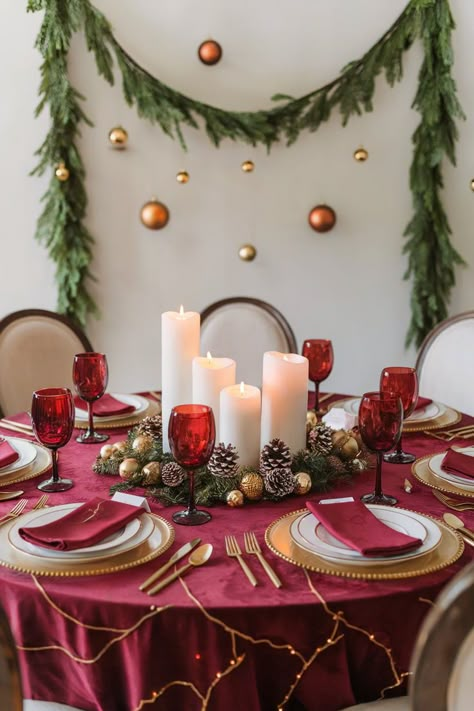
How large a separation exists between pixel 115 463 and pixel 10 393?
907mm

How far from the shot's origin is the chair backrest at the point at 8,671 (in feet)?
2.54

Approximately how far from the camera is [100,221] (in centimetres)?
309

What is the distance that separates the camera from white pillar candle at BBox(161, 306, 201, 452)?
4.96 feet

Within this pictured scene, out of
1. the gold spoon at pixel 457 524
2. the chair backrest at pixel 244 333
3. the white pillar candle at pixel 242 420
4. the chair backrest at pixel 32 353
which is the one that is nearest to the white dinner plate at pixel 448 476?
the gold spoon at pixel 457 524

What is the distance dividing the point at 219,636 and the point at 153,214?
2343 mm

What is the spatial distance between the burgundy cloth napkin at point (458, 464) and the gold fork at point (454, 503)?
0.08 metres

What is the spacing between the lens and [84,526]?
1.13m

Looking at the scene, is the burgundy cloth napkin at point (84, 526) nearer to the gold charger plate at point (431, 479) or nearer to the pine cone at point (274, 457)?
the pine cone at point (274, 457)

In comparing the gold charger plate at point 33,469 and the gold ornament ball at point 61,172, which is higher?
the gold ornament ball at point 61,172

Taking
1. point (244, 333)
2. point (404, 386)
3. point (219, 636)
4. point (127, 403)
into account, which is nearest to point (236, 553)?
point (219, 636)

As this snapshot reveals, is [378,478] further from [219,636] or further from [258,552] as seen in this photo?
[219,636]

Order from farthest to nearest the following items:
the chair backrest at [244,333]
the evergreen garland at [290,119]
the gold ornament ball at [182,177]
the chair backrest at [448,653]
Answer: the gold ornament ball at [182,177]
the evergreen garland at [290,119]
the chair backrest at [244,333]
the chair backrest at [448,653]

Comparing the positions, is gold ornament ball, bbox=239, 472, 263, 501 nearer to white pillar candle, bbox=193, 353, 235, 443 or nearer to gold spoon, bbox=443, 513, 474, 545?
white pillar candle, bbox=193, 353, 235, 443

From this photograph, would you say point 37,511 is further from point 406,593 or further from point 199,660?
point 406,593
